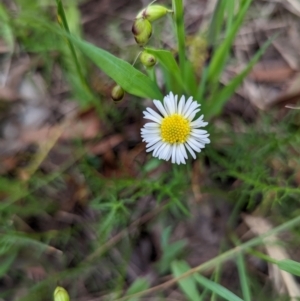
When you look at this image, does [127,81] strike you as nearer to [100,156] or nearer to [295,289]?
[100,156]

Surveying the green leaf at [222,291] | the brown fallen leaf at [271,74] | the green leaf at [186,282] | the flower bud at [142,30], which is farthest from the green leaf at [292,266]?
the brown fallen leaf at [271,74]

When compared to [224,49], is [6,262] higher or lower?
lower

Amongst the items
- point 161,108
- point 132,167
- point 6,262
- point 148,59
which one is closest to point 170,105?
point 161,108

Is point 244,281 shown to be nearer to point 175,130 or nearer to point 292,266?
point 292,266

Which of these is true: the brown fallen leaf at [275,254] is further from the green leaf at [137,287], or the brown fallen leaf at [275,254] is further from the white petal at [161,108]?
the white petal at [161,108]

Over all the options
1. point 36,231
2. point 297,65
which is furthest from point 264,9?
point 36,231

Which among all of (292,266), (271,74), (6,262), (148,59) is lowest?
(292,266)
